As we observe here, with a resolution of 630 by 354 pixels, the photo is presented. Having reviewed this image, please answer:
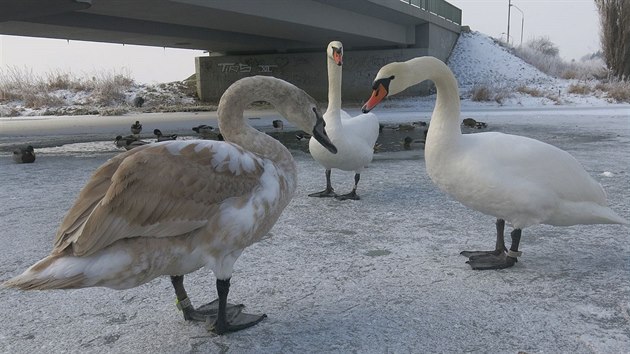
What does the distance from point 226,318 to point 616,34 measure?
114 feet

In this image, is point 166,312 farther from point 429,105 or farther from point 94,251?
point 429,105

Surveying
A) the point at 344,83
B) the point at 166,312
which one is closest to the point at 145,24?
the point at 344,83

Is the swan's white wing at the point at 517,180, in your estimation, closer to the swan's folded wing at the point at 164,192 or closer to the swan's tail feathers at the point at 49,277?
the swan's folded wing at the point at 164,192

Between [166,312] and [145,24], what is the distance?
21.9 m

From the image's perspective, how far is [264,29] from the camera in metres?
23.5

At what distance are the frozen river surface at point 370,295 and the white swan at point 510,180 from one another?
13.4 inches

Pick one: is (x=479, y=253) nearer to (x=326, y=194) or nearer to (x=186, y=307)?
(x=186, y=307)

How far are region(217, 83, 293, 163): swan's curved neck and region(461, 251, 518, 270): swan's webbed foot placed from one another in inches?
59.3

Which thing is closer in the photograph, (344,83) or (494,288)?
(494,288)

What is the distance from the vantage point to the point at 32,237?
13.1ft

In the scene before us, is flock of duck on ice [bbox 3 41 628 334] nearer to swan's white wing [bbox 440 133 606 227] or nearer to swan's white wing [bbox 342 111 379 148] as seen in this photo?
swan's white wing [bbox 440 133 606 227]

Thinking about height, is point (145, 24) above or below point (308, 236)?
above

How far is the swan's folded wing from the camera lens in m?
2.01

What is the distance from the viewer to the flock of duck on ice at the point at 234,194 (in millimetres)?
2020
